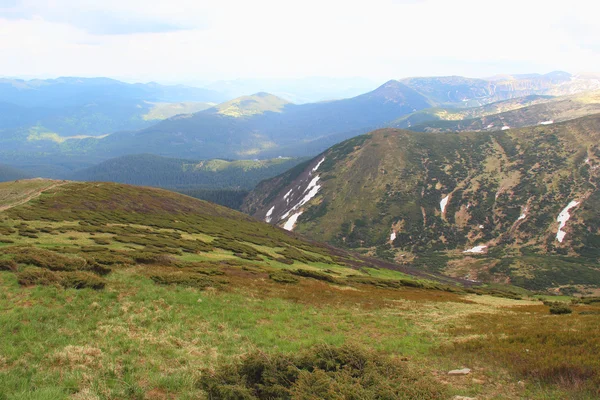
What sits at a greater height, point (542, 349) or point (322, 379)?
point (322, 379)

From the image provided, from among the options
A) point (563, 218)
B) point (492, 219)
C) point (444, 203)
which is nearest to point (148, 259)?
point (492, 219)

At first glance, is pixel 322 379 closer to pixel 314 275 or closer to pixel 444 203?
pixel 314 275

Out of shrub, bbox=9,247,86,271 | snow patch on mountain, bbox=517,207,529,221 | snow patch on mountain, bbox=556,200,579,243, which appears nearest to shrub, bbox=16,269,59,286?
shrub, bbox=9,247,86,271

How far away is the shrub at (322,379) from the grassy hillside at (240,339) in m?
0.06

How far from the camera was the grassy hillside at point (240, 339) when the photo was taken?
1256 centimetres

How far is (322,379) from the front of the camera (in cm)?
1213

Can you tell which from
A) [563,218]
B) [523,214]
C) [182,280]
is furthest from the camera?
[523,214]

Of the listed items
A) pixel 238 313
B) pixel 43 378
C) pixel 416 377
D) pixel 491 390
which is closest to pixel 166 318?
pixel 238 313

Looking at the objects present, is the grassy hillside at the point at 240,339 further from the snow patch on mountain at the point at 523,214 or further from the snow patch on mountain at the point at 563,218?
the snow patch on mountain at the point at 523,214

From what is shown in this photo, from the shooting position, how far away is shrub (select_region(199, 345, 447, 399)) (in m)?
11.6

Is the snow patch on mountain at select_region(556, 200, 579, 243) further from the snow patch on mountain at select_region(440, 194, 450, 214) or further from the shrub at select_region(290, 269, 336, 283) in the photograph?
the shrub at select_region(290, 269, 336, 283)

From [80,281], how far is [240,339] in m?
12.6

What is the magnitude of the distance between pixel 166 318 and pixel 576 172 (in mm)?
214803

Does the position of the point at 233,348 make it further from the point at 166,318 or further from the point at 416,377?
the point at 416,377
